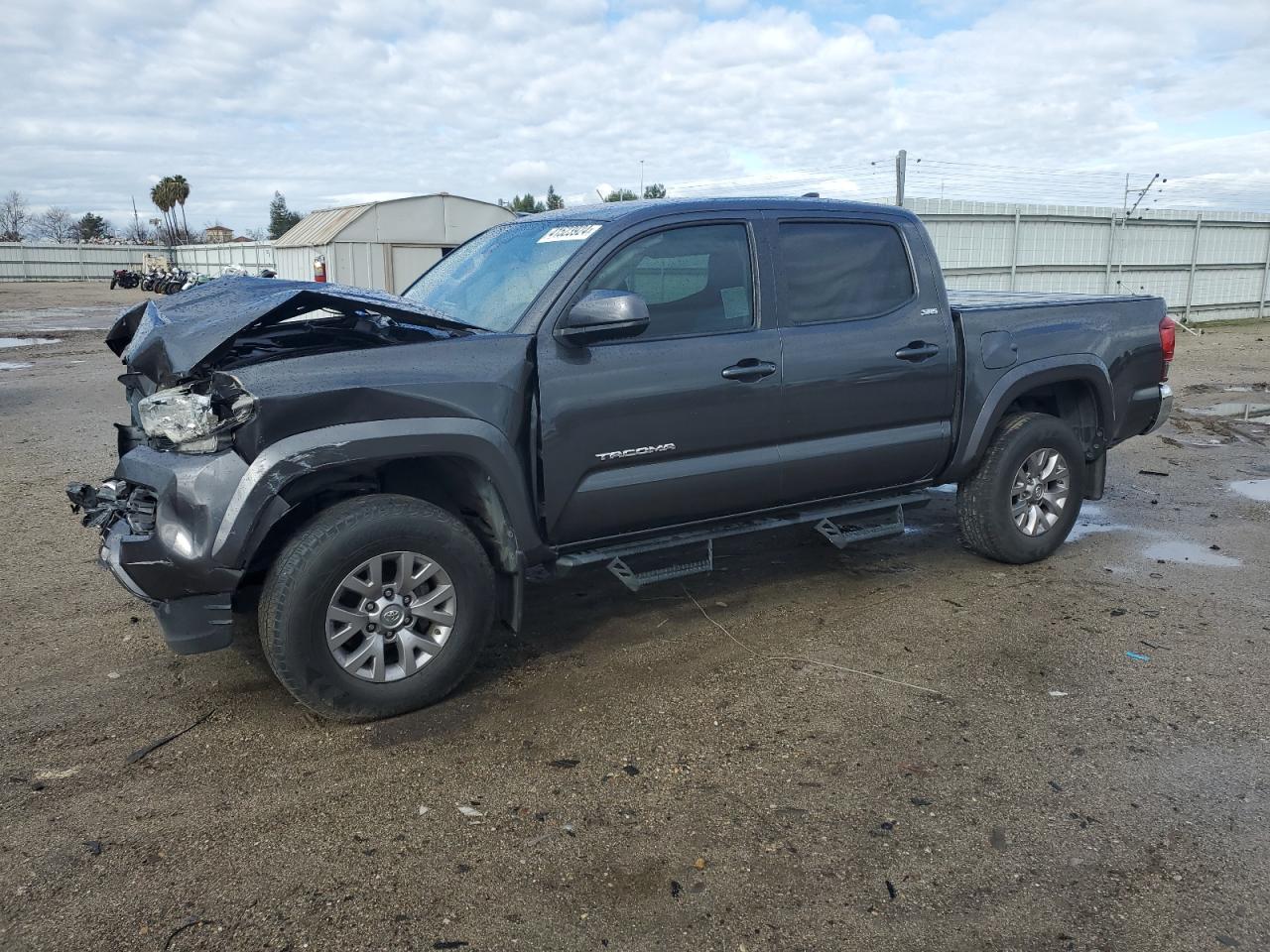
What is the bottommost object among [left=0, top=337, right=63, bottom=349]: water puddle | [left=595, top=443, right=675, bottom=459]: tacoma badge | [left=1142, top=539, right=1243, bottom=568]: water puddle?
[left=1142, top=539, right=1243, bottom=568]: water puddle

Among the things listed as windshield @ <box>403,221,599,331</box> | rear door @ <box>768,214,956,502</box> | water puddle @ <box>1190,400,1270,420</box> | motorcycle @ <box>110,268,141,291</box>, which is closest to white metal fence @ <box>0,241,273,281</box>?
motorcycle @ <box>110,268,141,291</box>

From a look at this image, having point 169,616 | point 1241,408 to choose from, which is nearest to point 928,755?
point 169,616

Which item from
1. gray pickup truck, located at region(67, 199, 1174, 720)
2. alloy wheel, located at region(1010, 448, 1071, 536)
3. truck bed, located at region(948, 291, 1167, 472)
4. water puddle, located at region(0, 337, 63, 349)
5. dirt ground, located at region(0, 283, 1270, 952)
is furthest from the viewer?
water puddle, located at region(0, 337, 63, 349)

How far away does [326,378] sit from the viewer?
3.64 meters

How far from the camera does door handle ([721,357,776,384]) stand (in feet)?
14.7

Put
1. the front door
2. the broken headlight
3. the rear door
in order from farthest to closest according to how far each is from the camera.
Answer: the rear door
the front door
the broken headlight

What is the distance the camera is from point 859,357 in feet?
16.0

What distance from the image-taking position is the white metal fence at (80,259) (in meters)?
46.9

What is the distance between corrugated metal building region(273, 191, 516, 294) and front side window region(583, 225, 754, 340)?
18580 mm

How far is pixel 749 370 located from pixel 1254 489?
17.1 feet

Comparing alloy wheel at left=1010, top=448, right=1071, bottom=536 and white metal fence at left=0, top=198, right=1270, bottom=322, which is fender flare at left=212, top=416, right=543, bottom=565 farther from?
white metal fence at left=0, top=198, right=1270, bottom=322

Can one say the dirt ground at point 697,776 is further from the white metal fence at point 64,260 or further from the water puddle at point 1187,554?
the white metal fence at point 64,260

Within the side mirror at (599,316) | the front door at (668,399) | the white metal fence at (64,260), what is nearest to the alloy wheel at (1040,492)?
the front door at (668,399)

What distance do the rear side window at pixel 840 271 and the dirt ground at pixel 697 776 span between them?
1.53 m
